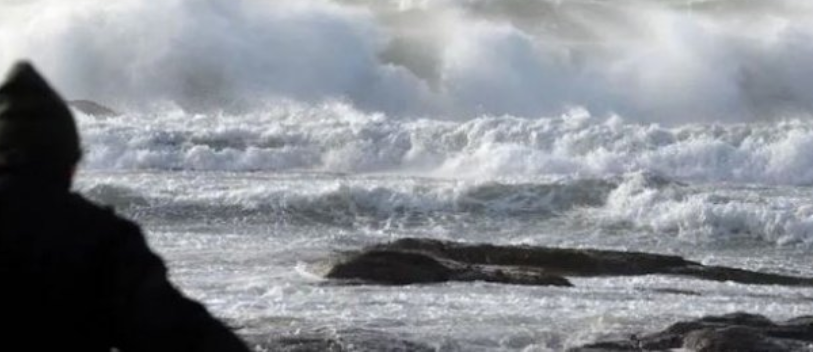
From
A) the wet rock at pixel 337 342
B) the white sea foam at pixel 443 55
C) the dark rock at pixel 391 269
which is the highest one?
the white sea foam at pixel 443 55

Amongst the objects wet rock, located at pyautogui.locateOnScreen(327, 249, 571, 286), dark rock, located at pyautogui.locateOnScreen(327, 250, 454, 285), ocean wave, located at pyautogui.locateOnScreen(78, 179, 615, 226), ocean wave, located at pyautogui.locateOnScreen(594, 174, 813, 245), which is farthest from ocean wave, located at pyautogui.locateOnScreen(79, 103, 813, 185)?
dark rock, located at pyautogui.locateOnScreen(327, 250, 454, 285)

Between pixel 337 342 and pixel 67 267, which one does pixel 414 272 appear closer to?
pixel 337 342

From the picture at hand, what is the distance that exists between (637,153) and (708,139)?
115cm

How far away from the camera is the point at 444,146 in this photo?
27.0m

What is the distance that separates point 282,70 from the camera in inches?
1528

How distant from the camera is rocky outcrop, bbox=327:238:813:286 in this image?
503 inches

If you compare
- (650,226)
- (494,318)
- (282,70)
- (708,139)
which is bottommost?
(494,318)

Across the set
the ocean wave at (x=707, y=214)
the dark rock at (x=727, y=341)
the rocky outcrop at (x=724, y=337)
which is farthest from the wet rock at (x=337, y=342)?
the ocean wave at (x=707, y=214)

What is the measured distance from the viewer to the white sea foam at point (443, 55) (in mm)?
37125

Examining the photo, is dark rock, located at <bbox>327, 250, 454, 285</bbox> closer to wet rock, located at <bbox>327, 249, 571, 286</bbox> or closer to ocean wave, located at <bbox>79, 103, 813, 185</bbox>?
wet rock, located at <bbox>327, 249, 571, 286</bbox>

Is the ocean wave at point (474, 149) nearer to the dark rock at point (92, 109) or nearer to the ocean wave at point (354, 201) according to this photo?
the ocean wave at point (354, 201)

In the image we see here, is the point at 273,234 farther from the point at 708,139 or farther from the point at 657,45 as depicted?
the point at 657,45

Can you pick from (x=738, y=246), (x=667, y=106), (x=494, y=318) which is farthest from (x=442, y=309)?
(x=667, y=106)

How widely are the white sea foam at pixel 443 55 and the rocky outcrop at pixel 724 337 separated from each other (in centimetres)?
2563
